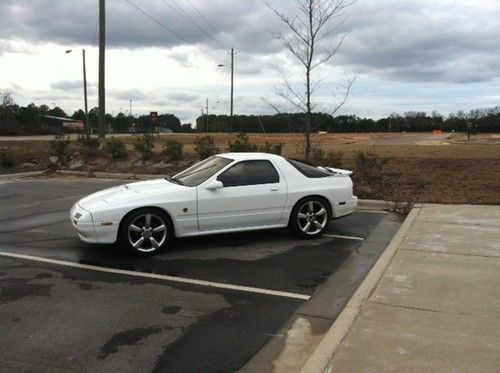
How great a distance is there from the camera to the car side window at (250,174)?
7770 millimetres

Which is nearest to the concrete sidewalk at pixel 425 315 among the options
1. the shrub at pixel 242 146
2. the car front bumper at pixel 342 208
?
the car front bumper at pixel 342 208

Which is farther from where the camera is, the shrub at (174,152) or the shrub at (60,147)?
the shrub at (60,147)

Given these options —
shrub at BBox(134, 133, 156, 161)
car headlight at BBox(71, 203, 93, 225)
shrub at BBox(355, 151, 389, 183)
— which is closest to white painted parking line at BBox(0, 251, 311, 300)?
car headlight at BBox(71, 203, 93, 225)

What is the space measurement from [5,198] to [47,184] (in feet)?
9.81

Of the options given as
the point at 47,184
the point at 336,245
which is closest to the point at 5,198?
the point at 47,184

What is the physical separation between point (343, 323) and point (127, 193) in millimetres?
3892

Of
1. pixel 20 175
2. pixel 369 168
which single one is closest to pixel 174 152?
pixel 20 175

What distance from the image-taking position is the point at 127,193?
7.33 m

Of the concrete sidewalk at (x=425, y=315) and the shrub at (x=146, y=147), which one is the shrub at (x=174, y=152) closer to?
the shrub at (x=146, y=147)

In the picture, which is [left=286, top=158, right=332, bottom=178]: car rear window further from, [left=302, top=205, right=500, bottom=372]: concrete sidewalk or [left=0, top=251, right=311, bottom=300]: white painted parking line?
[left=0, top=251, right=311, bottom=300]: white painted parking line

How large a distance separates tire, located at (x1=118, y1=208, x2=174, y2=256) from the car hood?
0.80ft

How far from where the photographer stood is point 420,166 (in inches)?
577

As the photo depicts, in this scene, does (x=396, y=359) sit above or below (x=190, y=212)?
below

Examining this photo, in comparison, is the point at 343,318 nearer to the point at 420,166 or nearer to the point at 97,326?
the point at 97,326
